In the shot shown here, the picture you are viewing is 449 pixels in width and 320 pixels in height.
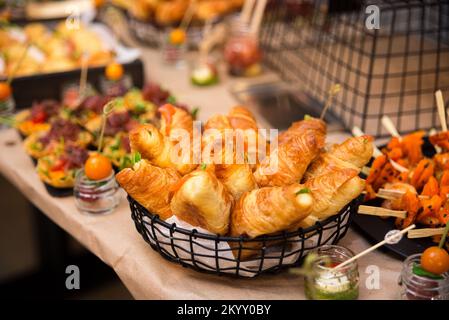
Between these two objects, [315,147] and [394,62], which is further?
[394,62]

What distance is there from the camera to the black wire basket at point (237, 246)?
3.63ft

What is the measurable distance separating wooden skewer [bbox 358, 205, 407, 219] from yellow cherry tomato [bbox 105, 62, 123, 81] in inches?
50.5

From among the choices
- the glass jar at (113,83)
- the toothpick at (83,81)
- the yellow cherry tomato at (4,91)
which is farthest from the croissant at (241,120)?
the yellow cherry tomato at (4,91)

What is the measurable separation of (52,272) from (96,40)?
1.12m

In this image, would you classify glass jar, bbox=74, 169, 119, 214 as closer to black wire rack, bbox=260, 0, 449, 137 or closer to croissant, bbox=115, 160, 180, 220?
croissant, bbox=115, 160, 180, 220

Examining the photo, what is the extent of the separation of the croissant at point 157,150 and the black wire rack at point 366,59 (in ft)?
2.31

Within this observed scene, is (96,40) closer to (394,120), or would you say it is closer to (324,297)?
(394,120)

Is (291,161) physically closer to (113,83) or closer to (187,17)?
(113,83)

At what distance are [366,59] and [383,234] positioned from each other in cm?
125

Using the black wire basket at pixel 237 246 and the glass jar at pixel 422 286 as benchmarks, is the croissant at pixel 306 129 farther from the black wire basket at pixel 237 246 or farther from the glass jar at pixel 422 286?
the glass jar at pixel 422 286

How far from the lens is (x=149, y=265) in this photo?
1.25m

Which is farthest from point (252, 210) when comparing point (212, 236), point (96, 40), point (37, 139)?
point (96, 40)

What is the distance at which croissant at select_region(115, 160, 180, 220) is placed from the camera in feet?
3.74

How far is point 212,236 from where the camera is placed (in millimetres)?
1097
